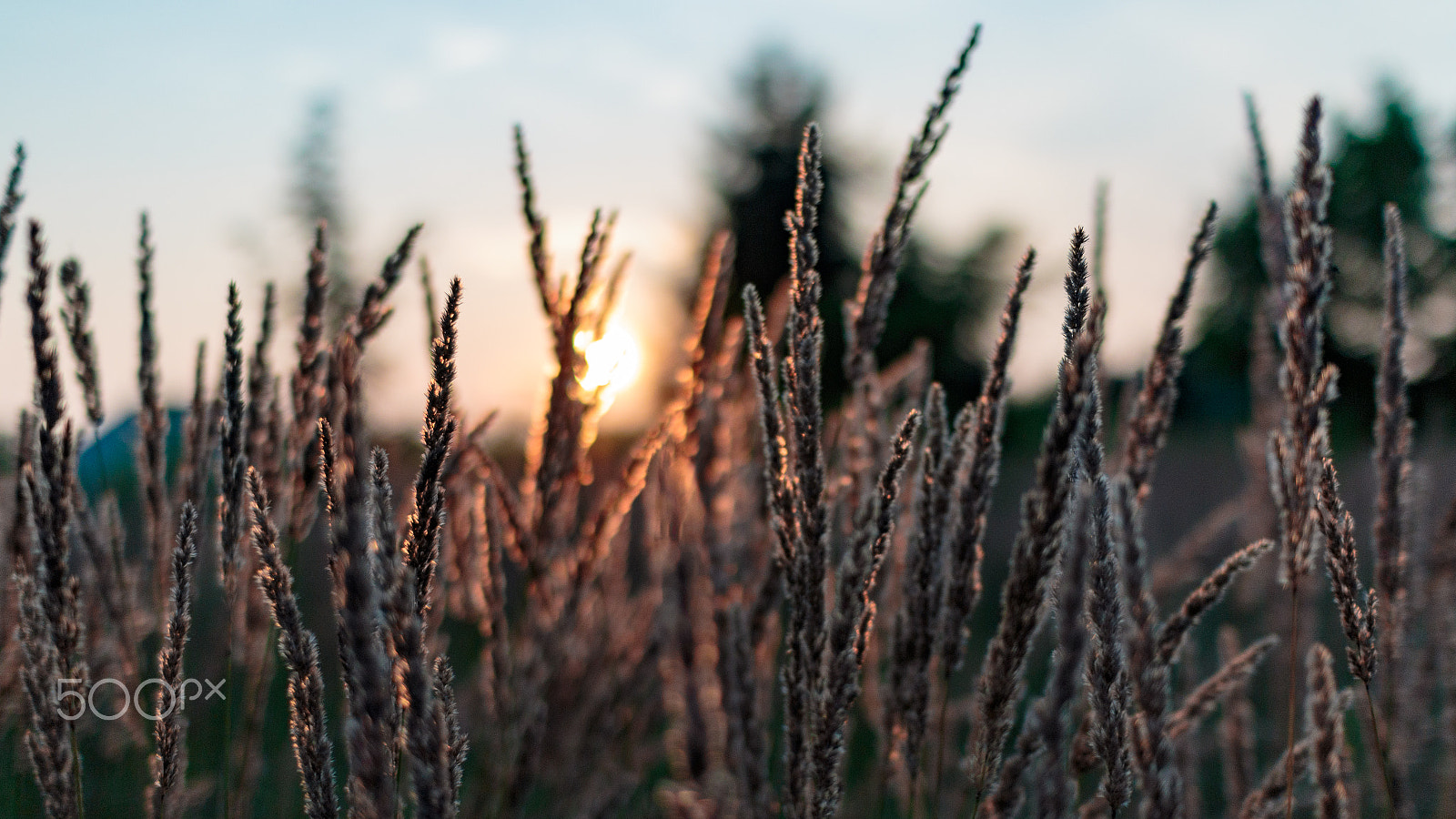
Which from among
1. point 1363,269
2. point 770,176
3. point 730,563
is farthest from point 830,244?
point 730,563

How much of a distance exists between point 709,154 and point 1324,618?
23694 millimetres

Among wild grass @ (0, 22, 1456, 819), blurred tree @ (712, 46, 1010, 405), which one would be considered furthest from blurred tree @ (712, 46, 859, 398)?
wild grass @ (0, 22, 1456, 819)

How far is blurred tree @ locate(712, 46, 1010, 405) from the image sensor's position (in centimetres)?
2684

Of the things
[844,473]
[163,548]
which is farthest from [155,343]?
[844,473]

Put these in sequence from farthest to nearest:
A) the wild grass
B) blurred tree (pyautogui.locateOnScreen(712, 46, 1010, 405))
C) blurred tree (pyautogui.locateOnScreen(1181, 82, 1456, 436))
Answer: blurred tree (pyautogui.locateOnScreen(1181, 82, 1456, 436)) → blurred tree (pyautogui.locateOnScreen(712, 46, 1010, 405)) → the wild grass

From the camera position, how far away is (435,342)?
84 cm

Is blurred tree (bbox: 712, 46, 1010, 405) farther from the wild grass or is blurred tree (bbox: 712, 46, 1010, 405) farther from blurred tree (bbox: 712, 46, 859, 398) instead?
the wild grass

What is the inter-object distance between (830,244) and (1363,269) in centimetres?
2017

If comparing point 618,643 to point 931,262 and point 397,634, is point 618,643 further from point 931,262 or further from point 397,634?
point 931,262

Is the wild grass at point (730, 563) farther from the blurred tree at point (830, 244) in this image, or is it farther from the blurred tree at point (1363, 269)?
the blurred tree at point (1363, 269)

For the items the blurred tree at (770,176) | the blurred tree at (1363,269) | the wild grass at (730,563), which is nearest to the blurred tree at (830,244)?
the blurred tree at (770,176)

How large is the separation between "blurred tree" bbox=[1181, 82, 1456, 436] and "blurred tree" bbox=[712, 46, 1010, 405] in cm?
1004

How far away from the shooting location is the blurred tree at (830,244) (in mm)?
26844

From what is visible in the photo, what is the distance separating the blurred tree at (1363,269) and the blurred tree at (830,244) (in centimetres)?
1004
